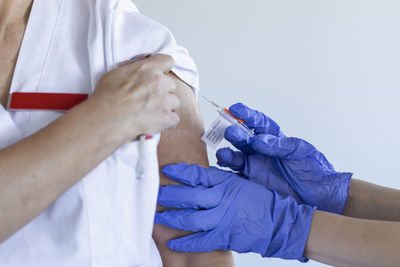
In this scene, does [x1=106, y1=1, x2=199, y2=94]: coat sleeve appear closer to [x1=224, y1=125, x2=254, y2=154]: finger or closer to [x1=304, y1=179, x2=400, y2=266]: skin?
[x1=224, y1=125, x2=254, y2=154]: finger

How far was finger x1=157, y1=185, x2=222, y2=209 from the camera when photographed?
1.10 m

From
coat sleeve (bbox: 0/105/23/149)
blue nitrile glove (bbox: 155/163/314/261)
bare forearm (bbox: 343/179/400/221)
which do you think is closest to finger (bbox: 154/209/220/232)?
blue nitrile glove (bbox: 155/163/314/261)

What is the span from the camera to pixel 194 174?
1117mm

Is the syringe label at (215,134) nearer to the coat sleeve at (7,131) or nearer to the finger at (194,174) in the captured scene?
the finger at (194,174)

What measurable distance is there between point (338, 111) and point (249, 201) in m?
1.22

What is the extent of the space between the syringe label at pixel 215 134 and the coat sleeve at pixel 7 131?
520 mm

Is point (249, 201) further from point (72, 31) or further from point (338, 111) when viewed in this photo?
point (338, 111)

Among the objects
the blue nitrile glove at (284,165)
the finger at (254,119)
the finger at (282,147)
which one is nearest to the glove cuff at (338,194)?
the blue nitrile glove at (284,165)

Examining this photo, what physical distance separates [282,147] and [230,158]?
20cm

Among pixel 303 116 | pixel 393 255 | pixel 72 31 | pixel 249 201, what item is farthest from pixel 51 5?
pixel 303 116

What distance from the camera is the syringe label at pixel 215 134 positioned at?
117 centimetres

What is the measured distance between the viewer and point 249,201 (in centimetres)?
118

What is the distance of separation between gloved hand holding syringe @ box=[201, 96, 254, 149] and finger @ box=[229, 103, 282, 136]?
18 mm

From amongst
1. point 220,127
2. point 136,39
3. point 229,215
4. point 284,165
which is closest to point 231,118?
point 220,127
